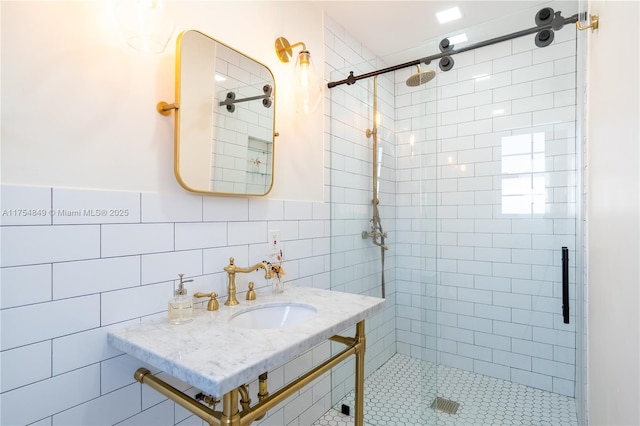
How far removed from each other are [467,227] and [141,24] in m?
2.37

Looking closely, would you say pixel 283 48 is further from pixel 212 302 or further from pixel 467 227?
pixel 467 227

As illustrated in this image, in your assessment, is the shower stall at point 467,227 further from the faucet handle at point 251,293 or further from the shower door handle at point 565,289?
the faucet handle at point 251,293

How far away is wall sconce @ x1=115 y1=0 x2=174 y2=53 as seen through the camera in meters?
1.03

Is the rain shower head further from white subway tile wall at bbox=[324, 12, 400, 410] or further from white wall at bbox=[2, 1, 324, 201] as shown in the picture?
white wall at bbox=[2, 1, 324, 201]

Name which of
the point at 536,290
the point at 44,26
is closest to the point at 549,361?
the point at 536,290

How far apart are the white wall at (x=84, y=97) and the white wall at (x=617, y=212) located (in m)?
1.34

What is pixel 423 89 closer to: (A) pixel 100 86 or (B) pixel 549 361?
(A) pixel 100 86

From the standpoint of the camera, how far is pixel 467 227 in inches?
97.9

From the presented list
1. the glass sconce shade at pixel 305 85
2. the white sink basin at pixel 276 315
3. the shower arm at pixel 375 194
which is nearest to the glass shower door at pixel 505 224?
the shower arm at pixel 375 194

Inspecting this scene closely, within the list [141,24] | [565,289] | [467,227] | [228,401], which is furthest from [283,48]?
[565,289]

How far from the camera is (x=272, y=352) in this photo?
85 cm

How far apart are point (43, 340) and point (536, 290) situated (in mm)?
2651

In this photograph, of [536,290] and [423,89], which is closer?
[423,89]

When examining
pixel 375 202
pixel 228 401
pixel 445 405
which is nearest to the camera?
pixel 228 401
